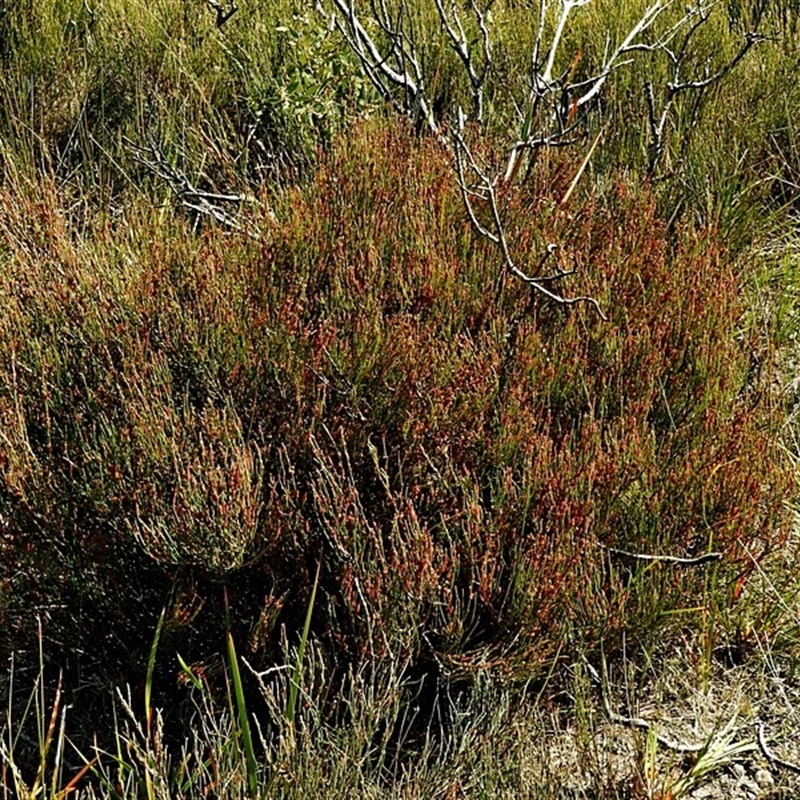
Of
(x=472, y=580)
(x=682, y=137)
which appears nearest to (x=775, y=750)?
(x=472, y=580)

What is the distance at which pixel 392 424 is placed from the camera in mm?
2613

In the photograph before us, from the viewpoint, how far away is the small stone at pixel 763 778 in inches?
90.4

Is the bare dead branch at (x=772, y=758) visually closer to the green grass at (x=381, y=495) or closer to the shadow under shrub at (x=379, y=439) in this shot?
the green grass at (x=381, y=495)

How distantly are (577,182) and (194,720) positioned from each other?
1989mm

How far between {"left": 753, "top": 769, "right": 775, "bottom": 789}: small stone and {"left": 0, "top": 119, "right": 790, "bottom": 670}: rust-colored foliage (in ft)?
1.27

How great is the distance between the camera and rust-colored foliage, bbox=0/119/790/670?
2340 millimetres

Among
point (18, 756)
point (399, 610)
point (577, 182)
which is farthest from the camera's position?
point (577, 182)

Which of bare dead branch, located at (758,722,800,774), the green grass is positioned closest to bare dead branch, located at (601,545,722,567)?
the green grass

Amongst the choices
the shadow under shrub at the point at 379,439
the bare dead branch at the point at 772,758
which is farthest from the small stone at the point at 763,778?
the shadow under shrub at the point at 379,439

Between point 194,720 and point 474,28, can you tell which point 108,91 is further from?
point 194,720

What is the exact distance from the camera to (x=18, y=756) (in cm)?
244

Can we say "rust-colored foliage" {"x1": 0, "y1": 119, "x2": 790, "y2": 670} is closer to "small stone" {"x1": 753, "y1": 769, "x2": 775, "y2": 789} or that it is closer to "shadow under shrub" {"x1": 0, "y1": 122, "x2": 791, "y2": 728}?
"shadow under shrub" {"x1": 0, "y1": 122, "x2": 791, "y2": 728}

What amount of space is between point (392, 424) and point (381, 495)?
0.17m

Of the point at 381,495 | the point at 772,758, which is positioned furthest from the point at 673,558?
the point at 381,495
